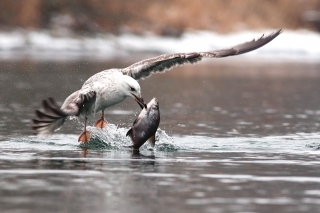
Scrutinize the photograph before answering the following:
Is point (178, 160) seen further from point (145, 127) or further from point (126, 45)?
point (126, 45)

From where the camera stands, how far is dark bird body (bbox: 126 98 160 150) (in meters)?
12.7

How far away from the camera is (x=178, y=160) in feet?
38.0

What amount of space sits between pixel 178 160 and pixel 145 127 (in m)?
1.24

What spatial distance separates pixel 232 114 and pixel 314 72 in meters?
17.5

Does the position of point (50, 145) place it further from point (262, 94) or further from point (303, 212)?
point (262, 94)

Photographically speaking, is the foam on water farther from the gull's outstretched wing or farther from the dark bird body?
the gull's outstretched wing

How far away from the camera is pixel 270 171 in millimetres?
10555

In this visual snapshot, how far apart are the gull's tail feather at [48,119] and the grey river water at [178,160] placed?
30 centimetres

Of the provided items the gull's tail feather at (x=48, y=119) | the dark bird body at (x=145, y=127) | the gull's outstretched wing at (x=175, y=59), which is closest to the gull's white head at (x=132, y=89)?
the dark bird body at (x=145, y=127)

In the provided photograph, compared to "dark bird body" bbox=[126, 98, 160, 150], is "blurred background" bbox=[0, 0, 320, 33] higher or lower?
higher

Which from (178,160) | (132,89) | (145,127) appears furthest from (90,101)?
(178,160)

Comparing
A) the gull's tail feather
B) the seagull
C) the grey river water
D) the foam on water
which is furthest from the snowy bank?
the gull's tail feather

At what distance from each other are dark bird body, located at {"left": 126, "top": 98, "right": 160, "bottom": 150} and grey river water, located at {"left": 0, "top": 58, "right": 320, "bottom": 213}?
0.65 ft

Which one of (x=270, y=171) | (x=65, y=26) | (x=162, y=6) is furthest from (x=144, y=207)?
(x=162, y=6)
